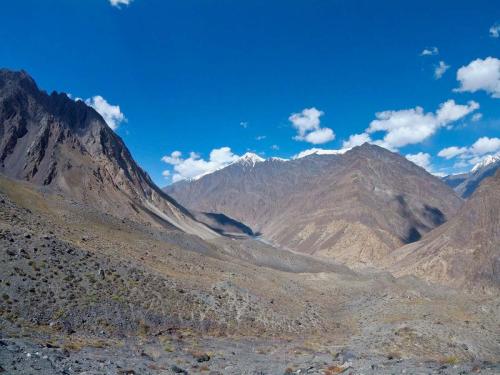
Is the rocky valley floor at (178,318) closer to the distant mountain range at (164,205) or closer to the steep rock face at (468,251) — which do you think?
the distant mountain range at (164,205)

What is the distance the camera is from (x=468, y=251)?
100812 mm

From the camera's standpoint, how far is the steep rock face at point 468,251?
90.4 metres

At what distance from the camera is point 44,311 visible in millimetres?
26344

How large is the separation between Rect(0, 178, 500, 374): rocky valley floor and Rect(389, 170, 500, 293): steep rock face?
147 feet

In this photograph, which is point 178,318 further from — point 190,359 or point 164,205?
point 164,205

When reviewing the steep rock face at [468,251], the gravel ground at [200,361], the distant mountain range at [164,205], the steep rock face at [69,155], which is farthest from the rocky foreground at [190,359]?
the steep rock face at [69,155]

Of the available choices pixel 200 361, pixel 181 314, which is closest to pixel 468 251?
pixel 181 314

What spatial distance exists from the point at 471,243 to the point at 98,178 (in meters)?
94.7

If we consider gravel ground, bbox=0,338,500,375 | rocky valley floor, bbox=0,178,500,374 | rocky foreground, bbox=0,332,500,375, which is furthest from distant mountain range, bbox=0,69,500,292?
gravel ground, bbox=0,338,500,375

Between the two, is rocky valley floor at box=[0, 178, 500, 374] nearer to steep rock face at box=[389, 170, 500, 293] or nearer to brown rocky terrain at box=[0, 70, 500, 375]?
brown rocky terrain at box=[0, 70, 500, 375]

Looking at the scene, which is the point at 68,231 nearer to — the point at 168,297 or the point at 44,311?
the point at 168,297

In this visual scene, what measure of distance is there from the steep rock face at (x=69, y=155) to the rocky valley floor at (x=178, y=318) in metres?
59.3

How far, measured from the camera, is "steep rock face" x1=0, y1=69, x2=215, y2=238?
370ft

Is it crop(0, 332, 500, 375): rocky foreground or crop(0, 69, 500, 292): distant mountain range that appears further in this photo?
crop(0, 69, 500, 292): distant mountain range
